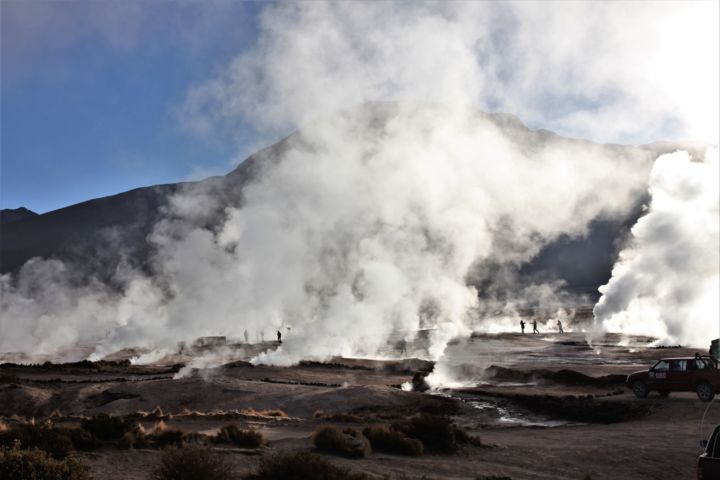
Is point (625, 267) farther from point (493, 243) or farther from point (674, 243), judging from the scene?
point (493, 243)

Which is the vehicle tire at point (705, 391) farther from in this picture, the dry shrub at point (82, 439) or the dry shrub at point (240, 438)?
the dry shrub at point (82, 439)

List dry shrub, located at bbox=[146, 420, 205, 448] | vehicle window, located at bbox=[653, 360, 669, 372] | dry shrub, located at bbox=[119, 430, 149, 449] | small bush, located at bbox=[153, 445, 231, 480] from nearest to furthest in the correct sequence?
small bush, located at bbox=[153, 445, 231, 480] → dry shrub, located at bbox=[119, 430, 149, 449] → dry shrub, located at bbox=[146, 420, 205, 448] → vehicle window, located at bbox=[653, 360, 669, 372]

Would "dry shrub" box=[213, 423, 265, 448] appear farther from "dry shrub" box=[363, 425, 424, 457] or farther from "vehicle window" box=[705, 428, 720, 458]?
"vehicle window" box=[705, 428, 720, 458]

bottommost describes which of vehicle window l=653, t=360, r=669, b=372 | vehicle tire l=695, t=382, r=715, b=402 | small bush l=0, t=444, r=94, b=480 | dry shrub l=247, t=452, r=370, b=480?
vehicle tire l=695, t=382, r=715, b=402

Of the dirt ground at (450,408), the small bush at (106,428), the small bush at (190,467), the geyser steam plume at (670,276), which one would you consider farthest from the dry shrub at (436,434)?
the geyser steam plume at (670,276)

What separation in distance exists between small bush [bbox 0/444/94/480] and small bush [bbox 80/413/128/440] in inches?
216

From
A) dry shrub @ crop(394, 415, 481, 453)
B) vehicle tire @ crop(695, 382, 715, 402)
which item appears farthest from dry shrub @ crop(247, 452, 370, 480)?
vehicle tire @ crop(695, 382, 715, 402)

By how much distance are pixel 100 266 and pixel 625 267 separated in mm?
137654

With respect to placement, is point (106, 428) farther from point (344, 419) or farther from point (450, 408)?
point (450, 408)

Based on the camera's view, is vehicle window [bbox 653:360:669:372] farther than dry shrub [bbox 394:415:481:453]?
Yes

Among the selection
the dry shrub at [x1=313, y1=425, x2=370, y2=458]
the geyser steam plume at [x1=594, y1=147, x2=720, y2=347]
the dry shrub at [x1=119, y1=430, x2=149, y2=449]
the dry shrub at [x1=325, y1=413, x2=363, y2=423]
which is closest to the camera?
the dry shrub at [x1=119, y1=430, x2=149, y2=449]

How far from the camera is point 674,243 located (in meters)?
72.6

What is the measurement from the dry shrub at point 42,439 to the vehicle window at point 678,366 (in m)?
23.9

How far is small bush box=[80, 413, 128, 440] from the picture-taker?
51.2 ft
